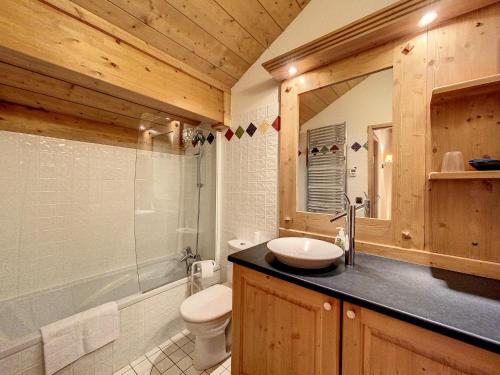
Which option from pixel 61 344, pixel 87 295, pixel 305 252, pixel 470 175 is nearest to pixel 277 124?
pixel 305 252

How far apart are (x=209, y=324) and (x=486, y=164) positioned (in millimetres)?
1677

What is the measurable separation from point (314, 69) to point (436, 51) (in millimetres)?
658

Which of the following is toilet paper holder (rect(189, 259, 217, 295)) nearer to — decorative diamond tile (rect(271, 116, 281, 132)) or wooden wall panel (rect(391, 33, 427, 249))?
decorative diamond tile (rect(271, 116, 281, 132))

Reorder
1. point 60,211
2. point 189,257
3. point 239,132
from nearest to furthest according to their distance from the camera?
point 60,211
point 239,132
point 189,257

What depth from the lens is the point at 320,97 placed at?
1515mm

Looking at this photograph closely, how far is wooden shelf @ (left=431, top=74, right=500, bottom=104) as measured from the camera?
88 centimetres

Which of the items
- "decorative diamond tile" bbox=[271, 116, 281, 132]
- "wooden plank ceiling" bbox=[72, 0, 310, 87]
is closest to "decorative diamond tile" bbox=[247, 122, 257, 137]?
"decorative diamond tile" bbox=[271, 116, 281, 132]

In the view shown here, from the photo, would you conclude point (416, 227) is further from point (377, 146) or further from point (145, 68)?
point (145, 68)

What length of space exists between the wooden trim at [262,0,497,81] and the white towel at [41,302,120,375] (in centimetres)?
208

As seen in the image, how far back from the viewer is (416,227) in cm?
113

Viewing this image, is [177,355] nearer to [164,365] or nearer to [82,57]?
[164,365]

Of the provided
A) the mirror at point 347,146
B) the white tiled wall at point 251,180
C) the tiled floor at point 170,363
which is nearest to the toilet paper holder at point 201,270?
the white tiled wall at point 251,180

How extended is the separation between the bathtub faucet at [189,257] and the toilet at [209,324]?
49 centimetres

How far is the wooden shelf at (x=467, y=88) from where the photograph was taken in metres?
0.88
